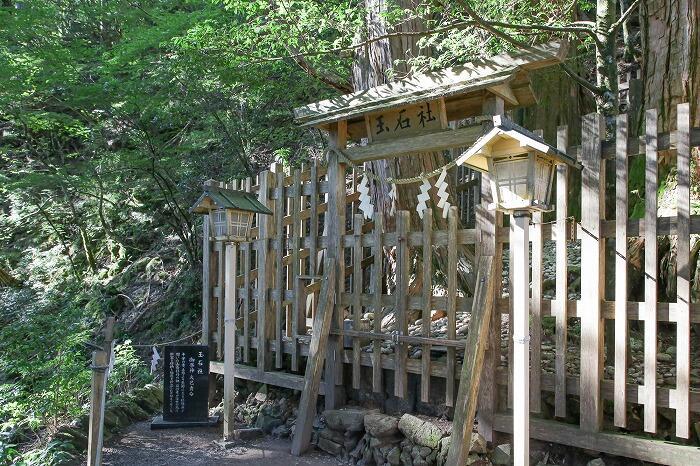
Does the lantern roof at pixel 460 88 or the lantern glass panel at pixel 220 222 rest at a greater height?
the lantern roof at pixel 460 88

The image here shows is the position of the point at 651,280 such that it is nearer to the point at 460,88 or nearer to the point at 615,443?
the point at 615,443

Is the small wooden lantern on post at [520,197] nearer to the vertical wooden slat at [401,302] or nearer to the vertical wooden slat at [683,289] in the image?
the vertical wooden slat at [683,289]

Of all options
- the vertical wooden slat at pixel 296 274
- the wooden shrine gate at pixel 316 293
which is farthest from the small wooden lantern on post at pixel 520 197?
the vertical wooden slat at pixel 296 274

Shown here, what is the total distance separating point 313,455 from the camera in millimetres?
5559

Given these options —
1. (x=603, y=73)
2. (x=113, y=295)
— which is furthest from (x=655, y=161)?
(x=113, y=295)

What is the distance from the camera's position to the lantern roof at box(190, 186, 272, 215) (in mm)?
5617

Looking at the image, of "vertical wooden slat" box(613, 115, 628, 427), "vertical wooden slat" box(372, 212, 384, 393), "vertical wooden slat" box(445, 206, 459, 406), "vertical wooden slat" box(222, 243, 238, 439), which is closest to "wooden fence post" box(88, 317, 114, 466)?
"vertical wooden slat" box(222, 243, 238, 439)

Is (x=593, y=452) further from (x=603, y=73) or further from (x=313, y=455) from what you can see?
(x=603, y=73)

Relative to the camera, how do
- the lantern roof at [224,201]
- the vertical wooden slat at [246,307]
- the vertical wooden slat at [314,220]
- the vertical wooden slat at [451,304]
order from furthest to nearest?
the vertical wooden slat at [246,307]
the vertical wooden slat at [314,220]
the lantern roof at [224,201]
the vertical wooden slat at [451,304]

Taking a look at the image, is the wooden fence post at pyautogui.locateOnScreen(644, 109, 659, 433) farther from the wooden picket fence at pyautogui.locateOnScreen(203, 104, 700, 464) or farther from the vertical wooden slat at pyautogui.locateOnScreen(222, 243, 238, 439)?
the vertical wooden slat at pyautogui.locateOnScreen(222, 243, 238, 439)

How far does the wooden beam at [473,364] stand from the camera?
434 cm

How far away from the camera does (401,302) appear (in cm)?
526

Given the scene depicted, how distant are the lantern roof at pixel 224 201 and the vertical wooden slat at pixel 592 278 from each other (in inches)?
126

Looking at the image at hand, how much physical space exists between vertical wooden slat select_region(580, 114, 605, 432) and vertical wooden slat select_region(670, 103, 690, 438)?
1.64 ft
